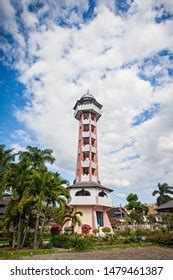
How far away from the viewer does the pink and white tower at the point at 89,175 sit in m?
27.1

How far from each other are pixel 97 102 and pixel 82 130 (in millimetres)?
4091

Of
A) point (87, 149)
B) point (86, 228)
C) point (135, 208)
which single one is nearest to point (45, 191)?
point (86, 228)

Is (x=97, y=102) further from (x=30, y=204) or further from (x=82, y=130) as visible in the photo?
(x=30, y=204)

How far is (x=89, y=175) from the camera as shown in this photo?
95.7ft

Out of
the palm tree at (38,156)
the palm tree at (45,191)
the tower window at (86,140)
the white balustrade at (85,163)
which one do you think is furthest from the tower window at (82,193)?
the palm tree at (45,191)

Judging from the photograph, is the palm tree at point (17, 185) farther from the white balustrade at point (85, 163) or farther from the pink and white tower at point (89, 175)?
the white balustrade at point (85, 163)

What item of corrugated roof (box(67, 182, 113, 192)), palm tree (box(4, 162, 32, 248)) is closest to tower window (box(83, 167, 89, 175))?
corrugated roof (box(67, 182, 113, 192))

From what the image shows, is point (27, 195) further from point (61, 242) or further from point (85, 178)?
point (85, 178)

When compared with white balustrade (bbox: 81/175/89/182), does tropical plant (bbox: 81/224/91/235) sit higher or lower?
lower

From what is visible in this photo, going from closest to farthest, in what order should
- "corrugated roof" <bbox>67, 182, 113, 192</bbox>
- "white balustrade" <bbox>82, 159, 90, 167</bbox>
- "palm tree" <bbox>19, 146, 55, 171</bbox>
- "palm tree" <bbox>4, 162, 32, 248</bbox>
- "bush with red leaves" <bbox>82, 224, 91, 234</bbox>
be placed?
"palm tree" <bbox>4, 162, 32, 248</bbox> < "palm tree" <bbox>19, 146, 55, 171</bbox> < "bush with red leaves" <bbox>82, 224, 91, 234</bbox> < "corrugated roof" <bbox>67, 182, 113, 192</bbox> < "white balustrade" <bbox>82, 159, 90, 167</bbox>

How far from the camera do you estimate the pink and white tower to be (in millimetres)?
27094

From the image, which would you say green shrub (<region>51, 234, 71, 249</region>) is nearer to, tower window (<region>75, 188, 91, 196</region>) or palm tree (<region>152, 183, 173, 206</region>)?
tower window (<region>75, 188, 91, 196</region>)
